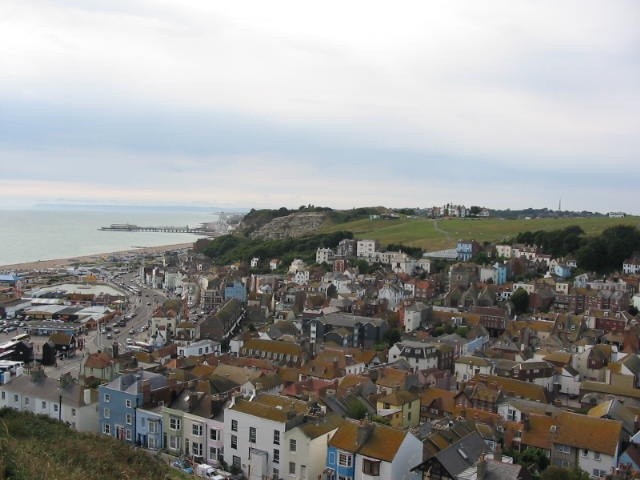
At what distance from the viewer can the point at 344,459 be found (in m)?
17.5

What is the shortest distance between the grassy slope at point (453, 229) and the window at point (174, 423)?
64.6 meters

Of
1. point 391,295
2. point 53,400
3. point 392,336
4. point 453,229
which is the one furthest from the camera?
point 453,229

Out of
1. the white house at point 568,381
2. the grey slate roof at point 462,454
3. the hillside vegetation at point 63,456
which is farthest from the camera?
the white house at point 568,381

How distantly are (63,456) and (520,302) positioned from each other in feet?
136

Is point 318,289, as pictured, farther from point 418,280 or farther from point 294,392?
point 294,392

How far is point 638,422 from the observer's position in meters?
21.9

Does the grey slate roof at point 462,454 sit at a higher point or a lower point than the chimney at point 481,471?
lower

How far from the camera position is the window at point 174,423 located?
20984mm

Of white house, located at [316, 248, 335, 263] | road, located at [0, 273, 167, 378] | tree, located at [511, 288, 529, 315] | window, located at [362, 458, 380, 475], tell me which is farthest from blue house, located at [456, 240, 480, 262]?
window, located at [362, 458, 380, 475]

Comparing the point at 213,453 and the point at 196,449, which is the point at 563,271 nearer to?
the point at 213,453

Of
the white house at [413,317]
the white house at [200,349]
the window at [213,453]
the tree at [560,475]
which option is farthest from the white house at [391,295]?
the tree at [560,475]

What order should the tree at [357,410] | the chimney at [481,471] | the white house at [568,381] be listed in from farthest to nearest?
the white house at [568,381] → the tree at [357,410] → the chimney at [481,471]

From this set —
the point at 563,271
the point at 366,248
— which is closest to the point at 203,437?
the point at 563,271

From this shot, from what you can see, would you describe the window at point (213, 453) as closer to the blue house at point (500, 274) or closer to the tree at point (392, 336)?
the tree at point (392, 336)
